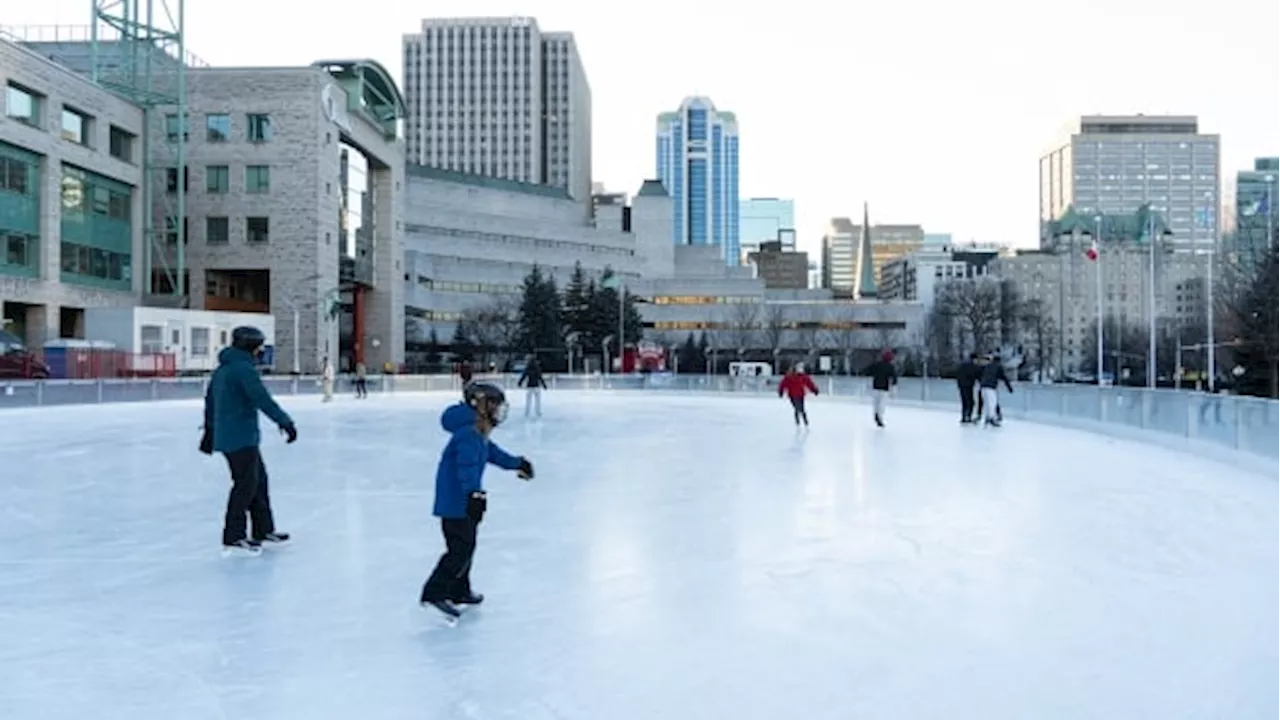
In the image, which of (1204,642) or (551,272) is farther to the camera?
(551,272)

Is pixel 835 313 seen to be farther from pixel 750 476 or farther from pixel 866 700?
pixel 866 700

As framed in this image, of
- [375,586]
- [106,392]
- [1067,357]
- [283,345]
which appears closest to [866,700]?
[375,586]

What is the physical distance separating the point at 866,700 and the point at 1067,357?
119 metres

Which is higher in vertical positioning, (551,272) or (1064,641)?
(551,272)

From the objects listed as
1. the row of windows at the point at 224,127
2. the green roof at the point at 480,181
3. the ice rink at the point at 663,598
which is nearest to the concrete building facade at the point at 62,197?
the row of windows at the point at 224,127

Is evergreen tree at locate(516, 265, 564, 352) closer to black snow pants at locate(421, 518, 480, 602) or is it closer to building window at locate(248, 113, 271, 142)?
building window at locate(248, 113, 271, 142)

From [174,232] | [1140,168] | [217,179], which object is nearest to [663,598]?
[174,232]

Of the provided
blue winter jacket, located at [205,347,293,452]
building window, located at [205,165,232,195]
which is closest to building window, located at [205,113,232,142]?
building window, located at [205,165,232,195]

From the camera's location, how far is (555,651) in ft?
15.2

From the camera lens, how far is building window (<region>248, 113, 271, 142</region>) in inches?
1969

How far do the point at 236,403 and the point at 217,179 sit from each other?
4794 centimetres

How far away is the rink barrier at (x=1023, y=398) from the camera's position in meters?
13.0

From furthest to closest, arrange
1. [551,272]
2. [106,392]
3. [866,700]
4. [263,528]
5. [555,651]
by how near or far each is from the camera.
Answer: [551,272] → [106,392] → [263,528] → [555,651] → [866,700]

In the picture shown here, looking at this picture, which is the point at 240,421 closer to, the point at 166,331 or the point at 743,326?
the point at 166,331
